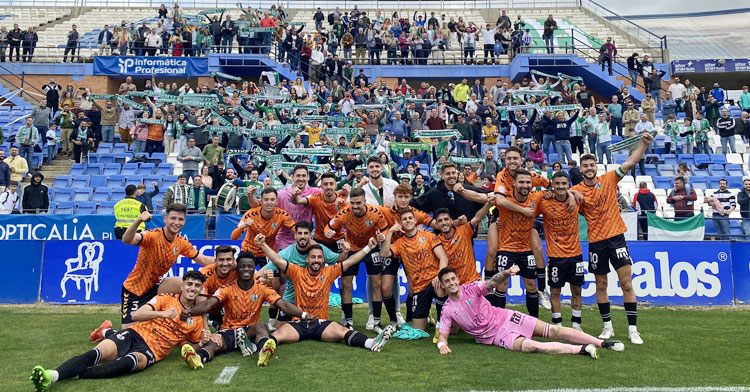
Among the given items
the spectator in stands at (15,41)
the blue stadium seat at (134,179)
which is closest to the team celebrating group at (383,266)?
the blue stadium seat at (134,179)

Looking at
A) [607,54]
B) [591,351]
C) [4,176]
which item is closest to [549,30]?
[607,54]

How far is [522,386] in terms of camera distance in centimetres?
652

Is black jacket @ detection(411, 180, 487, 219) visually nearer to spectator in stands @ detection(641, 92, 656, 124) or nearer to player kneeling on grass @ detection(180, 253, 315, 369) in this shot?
player kneeling on grass @ detection(180, 253, 315, 369)

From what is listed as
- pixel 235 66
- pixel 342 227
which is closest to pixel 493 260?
pixel 342 227

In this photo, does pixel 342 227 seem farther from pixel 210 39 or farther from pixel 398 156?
pixel 210 39

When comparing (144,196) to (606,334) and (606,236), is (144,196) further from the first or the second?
(606,334)

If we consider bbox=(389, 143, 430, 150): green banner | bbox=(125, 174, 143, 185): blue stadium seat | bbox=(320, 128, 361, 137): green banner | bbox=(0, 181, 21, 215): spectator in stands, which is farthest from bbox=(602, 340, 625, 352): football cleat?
bbox=(125, 174, 143, 185): blue stadium seat

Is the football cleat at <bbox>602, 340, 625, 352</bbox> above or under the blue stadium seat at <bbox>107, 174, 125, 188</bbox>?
under

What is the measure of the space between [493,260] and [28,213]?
41.7 feet

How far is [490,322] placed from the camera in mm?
8594

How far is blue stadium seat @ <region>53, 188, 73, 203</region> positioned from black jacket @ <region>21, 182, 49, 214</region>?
2494 millimetres

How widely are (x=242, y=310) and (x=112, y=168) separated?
1436cm

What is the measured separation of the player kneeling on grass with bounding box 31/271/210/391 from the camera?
22.4 feet

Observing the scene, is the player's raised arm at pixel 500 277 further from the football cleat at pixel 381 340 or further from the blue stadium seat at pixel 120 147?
the blue stadium seat at pixel 120 147
